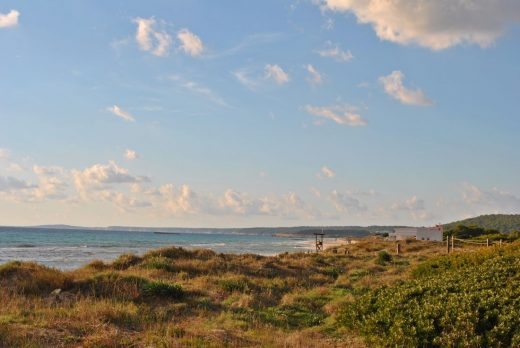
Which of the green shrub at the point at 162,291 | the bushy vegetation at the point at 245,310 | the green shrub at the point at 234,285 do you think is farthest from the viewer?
the green shrub at the point at 234,285

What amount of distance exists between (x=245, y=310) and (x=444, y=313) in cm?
675

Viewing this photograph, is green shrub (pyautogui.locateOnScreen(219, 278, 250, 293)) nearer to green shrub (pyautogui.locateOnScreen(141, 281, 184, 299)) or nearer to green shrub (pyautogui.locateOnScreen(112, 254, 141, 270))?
green shrub (pyautogui.locateOnScreen(141, 281, 184, 299))

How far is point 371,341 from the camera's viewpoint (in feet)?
30.3

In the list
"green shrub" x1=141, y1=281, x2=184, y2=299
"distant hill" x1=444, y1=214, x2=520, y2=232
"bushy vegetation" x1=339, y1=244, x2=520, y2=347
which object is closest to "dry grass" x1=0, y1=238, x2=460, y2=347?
"green shrub" x1=141, y1=281, x2=184, y2=299

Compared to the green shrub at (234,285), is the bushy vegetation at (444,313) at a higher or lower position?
higher

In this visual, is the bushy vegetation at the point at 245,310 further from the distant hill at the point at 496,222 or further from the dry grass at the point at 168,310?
the distant hill at the point at 496,222

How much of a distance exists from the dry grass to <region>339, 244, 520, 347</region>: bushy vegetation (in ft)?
2.82

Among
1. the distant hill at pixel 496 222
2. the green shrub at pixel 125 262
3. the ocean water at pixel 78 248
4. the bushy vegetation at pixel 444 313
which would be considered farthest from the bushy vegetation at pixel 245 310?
the distant hill at pixel 496 222

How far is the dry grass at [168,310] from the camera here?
962cm

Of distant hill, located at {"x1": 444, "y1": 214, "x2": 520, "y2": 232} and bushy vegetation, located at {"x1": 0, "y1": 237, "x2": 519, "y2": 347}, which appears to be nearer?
bushy vegetation, located at {"x1": 0, "y1": 237, "x2": 519, "y2": 347}

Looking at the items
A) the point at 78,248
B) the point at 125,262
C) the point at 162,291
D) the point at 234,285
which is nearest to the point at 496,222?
the point at 78,248

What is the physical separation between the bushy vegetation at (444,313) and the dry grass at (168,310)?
86 cm

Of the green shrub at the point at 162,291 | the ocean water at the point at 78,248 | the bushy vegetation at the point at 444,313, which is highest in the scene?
the bushy vegetation at the point at 444,313

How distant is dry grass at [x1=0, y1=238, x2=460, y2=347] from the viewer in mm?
9617
